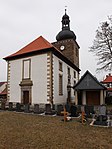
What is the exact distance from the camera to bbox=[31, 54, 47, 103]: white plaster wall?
57.7 feet

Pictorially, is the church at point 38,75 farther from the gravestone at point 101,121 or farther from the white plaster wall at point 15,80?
the gravestone at point 101,121

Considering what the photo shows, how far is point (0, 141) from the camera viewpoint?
617 cm

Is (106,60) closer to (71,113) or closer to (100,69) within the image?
(100,69)

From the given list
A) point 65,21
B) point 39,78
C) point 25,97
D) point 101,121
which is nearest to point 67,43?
point 65,21

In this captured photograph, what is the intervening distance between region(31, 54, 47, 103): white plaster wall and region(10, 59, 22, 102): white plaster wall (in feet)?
7.31

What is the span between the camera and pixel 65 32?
27.3 meters

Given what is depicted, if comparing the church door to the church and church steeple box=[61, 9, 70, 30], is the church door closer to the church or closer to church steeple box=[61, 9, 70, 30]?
the church

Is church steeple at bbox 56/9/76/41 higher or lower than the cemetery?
higher

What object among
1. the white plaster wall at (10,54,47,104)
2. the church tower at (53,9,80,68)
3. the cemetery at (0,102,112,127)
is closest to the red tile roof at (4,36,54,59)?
the white plaster wall at (10,54,47,104)

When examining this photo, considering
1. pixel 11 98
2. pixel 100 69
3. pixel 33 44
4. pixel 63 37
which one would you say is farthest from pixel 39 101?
pixel 63 37

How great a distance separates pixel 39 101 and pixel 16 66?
18.9 ft

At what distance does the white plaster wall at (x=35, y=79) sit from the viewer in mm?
17672

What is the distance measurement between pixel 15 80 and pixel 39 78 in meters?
3.79

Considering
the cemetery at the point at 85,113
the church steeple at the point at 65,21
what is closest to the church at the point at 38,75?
the cemetery at the point at 85,113
